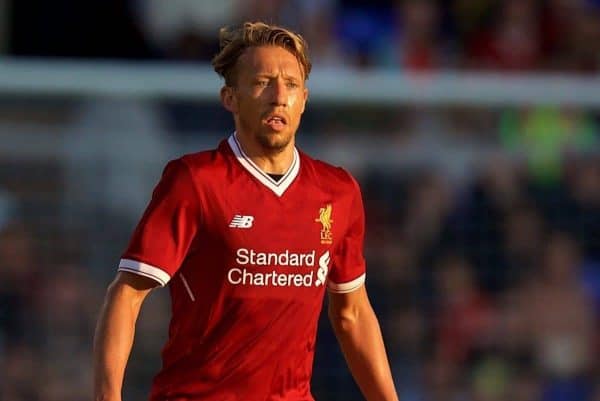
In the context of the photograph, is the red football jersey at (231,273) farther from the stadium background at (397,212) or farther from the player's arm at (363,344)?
the stadium background at (397,212)

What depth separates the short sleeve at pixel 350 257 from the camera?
16.9 feet

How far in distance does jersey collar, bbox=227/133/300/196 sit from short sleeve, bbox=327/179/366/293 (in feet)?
0.87

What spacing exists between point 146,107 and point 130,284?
4.17 meters

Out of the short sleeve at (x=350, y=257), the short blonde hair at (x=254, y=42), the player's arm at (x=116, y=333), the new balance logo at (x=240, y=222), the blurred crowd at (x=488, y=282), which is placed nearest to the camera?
the player's arm at (x=116, y=333)

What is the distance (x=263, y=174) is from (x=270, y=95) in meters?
0.26

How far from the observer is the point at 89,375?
27.9 feet

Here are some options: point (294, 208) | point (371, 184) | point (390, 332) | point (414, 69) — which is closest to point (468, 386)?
point (390, 332)

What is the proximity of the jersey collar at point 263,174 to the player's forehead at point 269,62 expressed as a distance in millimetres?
249

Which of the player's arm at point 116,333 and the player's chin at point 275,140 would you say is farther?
the player's chin at point 275,140

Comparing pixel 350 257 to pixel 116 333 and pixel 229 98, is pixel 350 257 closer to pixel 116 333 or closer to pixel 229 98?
pixel 229 98

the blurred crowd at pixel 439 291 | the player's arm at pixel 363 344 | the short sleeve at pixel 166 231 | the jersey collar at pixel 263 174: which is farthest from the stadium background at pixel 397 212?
the short sleeve at pixel 166 231

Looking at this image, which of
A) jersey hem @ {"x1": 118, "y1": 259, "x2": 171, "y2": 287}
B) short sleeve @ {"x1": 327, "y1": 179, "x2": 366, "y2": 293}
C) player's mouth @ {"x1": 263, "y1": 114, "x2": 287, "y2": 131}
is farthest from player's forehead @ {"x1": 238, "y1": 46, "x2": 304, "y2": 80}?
jersey hem @ {"x1": 118, "y1": 259, "x2": 171, "y2": 287}

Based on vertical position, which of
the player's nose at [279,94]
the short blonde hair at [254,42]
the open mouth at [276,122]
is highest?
the short blonde hair at [254,42]

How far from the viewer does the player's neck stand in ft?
16.2
